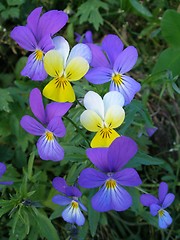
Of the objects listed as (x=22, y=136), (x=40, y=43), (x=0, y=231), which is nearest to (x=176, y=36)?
(x=22, y=136)

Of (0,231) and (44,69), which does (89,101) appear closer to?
(44,69)

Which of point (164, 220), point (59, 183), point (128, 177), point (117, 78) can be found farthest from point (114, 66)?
point (164, 220)

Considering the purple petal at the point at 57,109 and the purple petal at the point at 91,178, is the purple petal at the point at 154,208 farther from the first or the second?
the purple petal at the point at 57,109

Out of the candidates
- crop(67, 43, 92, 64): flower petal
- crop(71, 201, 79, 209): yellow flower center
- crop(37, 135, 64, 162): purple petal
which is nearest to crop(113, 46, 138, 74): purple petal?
crop(67, 43, 92, 64): flower petal

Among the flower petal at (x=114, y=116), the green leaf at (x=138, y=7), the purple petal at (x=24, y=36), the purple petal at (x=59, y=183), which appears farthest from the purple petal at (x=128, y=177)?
the green leaf at (x=138, y=7)

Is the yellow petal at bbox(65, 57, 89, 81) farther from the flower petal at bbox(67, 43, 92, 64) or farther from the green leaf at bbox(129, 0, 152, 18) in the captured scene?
the green leaf at bbox(129, 0, 152, 18)

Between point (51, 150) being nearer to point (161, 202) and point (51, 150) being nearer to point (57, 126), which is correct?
point (57, 126)

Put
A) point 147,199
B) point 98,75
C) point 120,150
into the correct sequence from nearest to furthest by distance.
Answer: point 120,150, point 98,75, point 147,199
